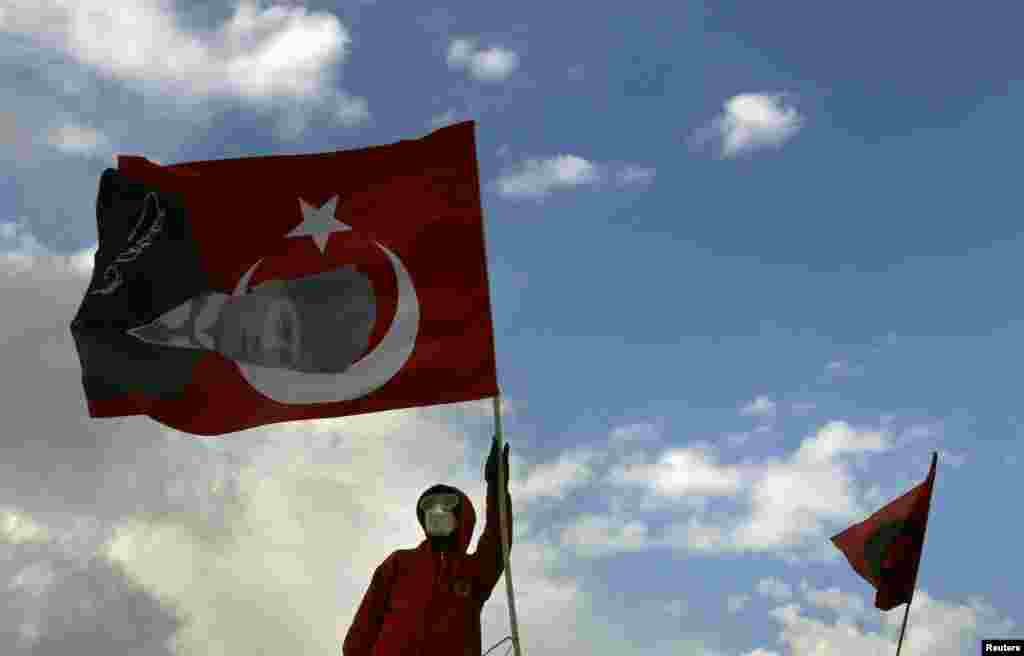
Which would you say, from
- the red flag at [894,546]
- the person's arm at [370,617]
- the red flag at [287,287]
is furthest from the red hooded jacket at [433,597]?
the red flag at [894,546]

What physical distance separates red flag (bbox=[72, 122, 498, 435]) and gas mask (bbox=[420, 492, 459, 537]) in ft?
2.69

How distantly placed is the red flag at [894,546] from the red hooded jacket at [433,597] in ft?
20.4

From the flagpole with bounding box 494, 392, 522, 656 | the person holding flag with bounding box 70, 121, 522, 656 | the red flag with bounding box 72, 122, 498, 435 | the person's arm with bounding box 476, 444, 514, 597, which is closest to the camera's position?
the flagpole with bounding box 494, 392, 522, 656

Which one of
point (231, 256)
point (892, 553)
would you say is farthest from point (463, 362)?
point (892, 553)

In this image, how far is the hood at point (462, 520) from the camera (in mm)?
9711

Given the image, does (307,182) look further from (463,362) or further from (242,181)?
(463,362)

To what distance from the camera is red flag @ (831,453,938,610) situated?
45.8 ft

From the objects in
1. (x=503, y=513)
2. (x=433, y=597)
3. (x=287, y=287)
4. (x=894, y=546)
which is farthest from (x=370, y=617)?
(x=894, y=546)

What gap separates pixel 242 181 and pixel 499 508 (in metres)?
3.59

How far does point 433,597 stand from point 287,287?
2.88 metres

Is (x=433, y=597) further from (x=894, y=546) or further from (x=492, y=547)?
(x=894, y=546)

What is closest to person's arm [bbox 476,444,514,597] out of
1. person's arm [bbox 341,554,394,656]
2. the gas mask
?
the gas mask

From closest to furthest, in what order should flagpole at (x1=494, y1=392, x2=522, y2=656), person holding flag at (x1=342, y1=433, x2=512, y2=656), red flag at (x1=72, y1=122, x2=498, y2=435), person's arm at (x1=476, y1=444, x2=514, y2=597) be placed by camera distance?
flagpole at (x1=494, y1=392, x2=522, y2=656) < person holding flag at (x1=342, y1=433, x2=512, y2=656) < person's arm at (x1=476, y1=444, x2=514, y2=597) < red flag at (x1=72, y1=122, x2=498, y2=435)

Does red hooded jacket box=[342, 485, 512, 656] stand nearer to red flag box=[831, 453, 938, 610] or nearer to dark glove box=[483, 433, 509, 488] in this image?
dark glove box=[483, 433, 509, 488]
